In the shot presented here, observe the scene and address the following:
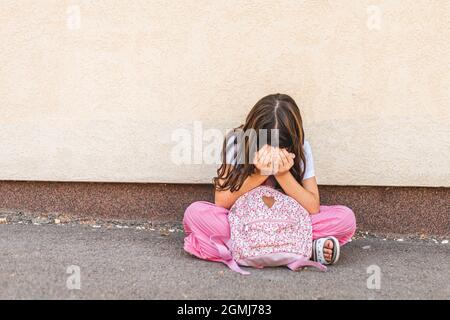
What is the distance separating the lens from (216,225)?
3188 millimetres

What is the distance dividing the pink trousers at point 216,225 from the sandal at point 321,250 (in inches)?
4.3

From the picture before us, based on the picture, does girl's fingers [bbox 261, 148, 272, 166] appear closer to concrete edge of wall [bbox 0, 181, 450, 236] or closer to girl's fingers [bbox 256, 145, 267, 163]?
girl's fingers [bbox 256, 145, 267, 163]

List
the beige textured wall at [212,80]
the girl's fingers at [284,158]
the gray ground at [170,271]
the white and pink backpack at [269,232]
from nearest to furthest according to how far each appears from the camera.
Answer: the gray ground at [170,271] → the white and pink backpack at [269,232] → the girl's fingers at [284,158] → the beige textured wall at [212,80]

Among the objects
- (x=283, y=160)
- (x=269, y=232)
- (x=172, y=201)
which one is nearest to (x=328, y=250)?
(x=269, y=232)

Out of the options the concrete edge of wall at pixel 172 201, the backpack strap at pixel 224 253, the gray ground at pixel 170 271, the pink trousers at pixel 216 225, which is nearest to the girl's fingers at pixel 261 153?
the pink trousers at pixel 216 225

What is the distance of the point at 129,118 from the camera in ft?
12.4

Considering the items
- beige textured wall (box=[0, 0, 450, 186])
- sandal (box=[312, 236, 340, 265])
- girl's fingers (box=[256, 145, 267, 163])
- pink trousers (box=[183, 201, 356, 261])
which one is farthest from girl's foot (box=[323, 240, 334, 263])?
beige textured wall (box=[0, 0, 450, 186])

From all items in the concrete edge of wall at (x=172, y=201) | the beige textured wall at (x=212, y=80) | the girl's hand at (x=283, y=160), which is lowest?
the concrete edge of wall at (x=172, y=201)

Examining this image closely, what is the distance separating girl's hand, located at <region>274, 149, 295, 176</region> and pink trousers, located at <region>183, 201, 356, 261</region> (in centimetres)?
34

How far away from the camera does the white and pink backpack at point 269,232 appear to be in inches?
118

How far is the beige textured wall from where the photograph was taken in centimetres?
356

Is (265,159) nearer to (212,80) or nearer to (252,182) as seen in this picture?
(252,182)

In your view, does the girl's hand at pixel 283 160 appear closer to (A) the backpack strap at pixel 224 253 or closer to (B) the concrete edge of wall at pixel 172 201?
(A) the backpack strap at pixel 224 253

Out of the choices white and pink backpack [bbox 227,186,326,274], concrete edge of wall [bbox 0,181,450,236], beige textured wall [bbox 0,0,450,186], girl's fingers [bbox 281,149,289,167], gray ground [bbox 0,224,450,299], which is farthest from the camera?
concrete edge of wall [bbox 0,181,450,236]
